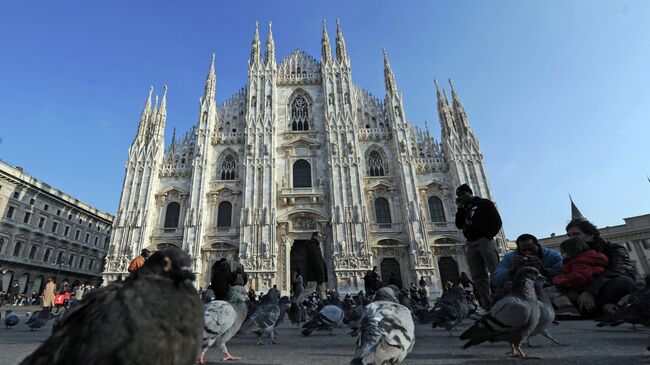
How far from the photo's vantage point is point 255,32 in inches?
1016

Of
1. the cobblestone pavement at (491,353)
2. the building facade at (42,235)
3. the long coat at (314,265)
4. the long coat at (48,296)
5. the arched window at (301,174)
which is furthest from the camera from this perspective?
the building facade at (42,235)

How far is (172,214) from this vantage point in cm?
1980

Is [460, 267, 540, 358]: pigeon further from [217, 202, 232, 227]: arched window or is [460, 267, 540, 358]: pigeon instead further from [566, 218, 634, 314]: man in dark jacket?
Answer: [217, 202, 232, 227]: arched window

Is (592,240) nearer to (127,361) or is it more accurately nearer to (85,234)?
(127,361)

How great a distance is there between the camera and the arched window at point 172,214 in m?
→ 19.6

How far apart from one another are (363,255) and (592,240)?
14.3 meters

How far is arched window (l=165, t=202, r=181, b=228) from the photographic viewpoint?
770 inches

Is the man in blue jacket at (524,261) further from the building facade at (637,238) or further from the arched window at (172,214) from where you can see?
the building facade at (637,238)

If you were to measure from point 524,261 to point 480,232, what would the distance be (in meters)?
1.08

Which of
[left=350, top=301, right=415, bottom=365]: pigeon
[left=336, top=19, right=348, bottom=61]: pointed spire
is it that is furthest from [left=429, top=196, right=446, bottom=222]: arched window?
[left=350, top=301, right=415, bottom=365]: pigeon

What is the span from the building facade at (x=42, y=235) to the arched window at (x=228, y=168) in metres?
20.8

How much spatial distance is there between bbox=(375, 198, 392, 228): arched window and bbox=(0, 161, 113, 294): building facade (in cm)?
3042

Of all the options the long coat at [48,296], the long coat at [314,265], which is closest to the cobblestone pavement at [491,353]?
the long coat at [314,265]

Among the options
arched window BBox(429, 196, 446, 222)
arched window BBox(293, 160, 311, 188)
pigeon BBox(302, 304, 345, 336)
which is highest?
arched window BBox(293, 160, 311, 188)
